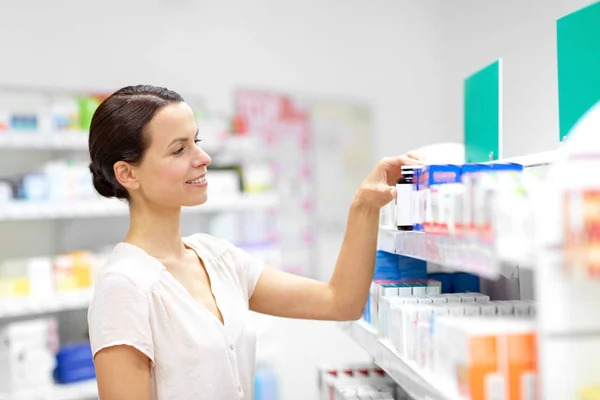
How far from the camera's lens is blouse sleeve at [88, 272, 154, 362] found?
5.73ft

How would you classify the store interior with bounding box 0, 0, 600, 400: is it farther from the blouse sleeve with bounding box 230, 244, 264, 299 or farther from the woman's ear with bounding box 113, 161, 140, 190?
the woman's ear with bounding box 113, 161, 140, 190

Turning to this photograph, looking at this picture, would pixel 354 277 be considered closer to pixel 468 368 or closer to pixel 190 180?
pixel 190 180

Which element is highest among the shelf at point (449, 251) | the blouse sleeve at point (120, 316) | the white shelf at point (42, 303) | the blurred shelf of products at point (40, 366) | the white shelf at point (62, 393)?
the shelf at point (449, 251)

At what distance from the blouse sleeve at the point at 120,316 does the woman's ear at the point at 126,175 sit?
31cm

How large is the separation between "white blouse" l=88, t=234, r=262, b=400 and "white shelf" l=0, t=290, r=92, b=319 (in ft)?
6.98

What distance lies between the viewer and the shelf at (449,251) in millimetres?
1137

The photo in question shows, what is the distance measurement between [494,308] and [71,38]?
409 centimetres

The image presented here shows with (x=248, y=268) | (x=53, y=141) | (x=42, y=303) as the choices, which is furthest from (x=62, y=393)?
(x=248, y=268)

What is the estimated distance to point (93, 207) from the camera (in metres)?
3.96

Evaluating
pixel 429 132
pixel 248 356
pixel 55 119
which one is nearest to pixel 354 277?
pixel 248 356

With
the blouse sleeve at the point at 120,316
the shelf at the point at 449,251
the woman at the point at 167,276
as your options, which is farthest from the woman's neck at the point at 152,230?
the shelf at the point at 449,251

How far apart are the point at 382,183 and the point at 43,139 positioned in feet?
8.97

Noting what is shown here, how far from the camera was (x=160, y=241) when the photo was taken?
202 cm

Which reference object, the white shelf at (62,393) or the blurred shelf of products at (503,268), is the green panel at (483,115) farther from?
the white shelf at (62,393)
